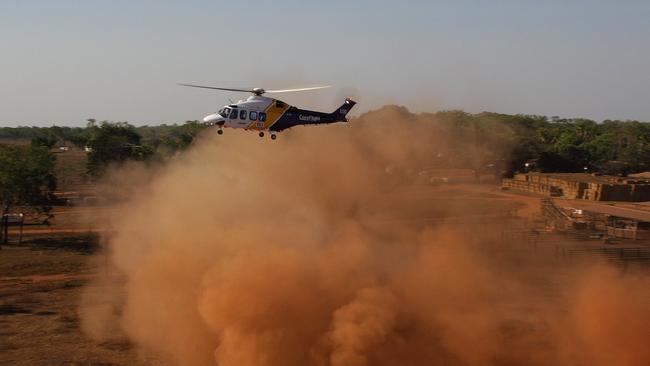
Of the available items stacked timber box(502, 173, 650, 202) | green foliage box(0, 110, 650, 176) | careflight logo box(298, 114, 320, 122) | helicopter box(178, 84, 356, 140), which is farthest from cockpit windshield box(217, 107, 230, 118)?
stacked timber box(502, 173, 650, 202)

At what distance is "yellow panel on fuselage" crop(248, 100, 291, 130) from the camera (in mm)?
35688

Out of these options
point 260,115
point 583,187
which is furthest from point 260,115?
point 583,187

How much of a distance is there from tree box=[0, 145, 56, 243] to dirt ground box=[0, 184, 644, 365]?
150 inches

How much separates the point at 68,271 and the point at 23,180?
13886 mm

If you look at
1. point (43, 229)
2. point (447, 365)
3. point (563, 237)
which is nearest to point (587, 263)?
point (563, 237)

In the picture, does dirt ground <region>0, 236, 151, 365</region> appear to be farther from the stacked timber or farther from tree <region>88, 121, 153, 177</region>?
the stacked timber

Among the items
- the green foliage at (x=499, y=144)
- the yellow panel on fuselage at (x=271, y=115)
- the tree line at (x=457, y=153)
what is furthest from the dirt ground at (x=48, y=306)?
the yellow panel on fuselage at (x=271, y=115)

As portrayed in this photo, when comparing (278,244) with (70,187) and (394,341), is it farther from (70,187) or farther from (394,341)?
(70,187)

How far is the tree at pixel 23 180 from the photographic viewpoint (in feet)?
218

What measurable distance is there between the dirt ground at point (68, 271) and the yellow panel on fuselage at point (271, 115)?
1379cm

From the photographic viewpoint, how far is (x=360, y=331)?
35281 millimetres

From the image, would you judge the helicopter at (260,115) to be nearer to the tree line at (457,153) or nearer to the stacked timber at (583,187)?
the tree line at (457,153)

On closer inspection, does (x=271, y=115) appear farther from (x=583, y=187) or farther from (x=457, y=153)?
(x=583, y=187)

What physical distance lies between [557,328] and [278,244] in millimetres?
17182
